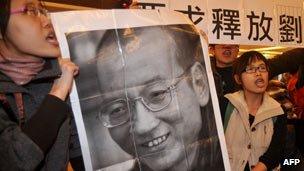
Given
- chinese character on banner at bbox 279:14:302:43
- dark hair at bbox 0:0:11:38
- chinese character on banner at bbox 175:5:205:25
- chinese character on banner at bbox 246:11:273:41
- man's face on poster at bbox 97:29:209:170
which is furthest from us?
chinese character on banner at bbox 279:14:302:43

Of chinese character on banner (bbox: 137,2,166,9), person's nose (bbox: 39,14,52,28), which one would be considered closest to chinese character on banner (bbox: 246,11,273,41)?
chinese character on banner (bbox: 137,2,166,9)

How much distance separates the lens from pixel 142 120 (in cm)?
99

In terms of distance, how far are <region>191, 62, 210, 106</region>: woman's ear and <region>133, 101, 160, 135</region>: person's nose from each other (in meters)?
0.15

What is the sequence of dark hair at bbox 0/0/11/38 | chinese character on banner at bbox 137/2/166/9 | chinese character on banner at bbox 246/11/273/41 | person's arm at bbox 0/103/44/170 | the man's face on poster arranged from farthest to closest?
chinese character on banner at bbox 246/11/273/41 < chinese character on banner at bbox 137/2/166/9 < the man's face on poster < dark hair at bbox 0/0/11/38 < person's arm at bbox 0/103/44/170

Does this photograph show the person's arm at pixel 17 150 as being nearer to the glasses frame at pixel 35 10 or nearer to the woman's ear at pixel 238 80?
the glasses frame at pixel 35 10

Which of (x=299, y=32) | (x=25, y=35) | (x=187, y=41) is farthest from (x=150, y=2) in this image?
(x=299, y=32)

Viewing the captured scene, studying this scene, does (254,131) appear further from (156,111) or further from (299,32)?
(156,111)

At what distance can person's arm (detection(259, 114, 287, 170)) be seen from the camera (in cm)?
166

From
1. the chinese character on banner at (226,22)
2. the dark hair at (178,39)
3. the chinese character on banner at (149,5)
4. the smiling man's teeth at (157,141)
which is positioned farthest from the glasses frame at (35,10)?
the chinese character on banner at (226,22)

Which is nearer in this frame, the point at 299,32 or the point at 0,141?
the point at 0,141

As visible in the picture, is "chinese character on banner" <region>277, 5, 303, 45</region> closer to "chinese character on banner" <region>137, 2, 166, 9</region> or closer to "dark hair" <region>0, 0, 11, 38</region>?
"chinese character on banner" <region>137, 2, 166, 9</region>

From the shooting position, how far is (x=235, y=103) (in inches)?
67.2

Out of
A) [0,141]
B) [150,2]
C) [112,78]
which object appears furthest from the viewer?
[150,2]

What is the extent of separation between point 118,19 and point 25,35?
25 cm
